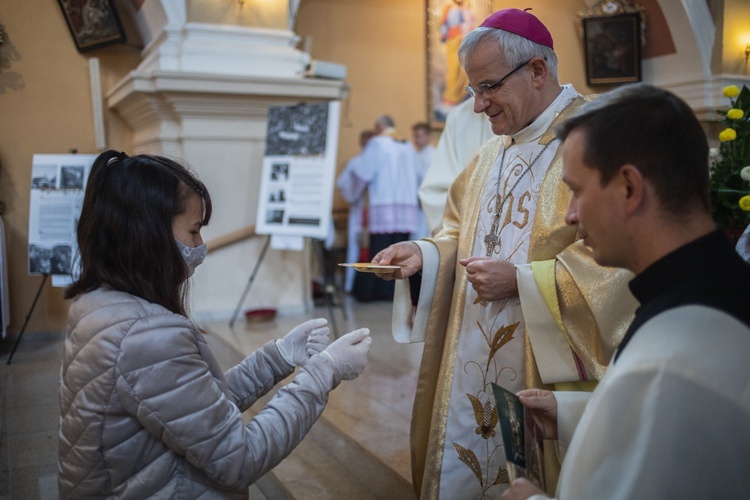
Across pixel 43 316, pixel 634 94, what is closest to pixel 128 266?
pixel 634 94

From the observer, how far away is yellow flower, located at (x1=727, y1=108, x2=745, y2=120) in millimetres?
2686

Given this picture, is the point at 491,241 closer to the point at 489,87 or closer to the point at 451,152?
the point at 489,87

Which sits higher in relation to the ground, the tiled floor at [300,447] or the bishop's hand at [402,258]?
the bishop's hand at [402,258]

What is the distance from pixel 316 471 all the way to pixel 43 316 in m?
4.03

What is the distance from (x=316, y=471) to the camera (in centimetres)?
295

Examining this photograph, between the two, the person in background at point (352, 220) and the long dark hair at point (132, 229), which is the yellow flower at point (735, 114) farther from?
the person in background at point (352, 220)

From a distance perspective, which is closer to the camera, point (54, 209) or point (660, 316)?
point (660, 316)

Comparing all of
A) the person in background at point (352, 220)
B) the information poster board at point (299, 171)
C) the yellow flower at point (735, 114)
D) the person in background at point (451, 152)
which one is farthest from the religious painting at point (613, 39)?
the yellow flower at point (735, 114)

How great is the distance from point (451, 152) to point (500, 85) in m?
1.53

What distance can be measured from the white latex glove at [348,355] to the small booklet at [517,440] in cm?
44

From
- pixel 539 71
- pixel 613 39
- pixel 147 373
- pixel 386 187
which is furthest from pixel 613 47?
pixel 147 373

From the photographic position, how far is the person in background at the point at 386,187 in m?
7.43

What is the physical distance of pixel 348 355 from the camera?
163 cm

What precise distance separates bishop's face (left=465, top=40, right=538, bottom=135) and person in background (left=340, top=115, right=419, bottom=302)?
5.32 meters
